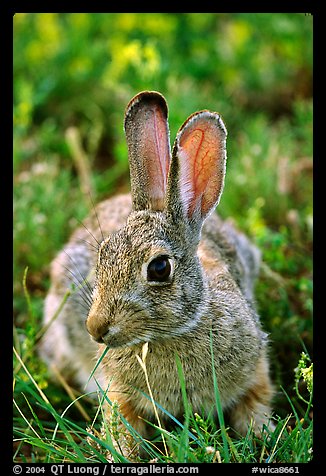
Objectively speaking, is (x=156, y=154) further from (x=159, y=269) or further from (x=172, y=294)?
(x=172, y=294)

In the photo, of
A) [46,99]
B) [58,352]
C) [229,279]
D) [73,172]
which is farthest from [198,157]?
[46,99]

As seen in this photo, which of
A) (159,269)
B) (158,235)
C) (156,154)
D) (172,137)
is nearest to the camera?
(159,269)

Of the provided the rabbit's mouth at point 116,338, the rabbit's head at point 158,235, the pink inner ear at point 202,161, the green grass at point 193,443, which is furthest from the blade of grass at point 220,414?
the pink inner ear at point 202,161

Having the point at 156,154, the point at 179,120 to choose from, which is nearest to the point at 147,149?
the point at 156,154
